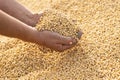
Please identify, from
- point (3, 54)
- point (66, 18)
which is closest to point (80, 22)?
point (66, 18)

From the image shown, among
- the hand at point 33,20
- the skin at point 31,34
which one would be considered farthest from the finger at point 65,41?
the hand at point 33,20

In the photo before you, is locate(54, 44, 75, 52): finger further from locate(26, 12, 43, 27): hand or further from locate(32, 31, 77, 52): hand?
locate(26, 12, 43, 27): hand

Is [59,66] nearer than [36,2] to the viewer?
Yes

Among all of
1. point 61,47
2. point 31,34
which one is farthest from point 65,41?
point 31,34

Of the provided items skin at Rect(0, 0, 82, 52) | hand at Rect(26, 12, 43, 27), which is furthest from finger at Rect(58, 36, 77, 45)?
hand at Rect(26, 12, 43, 27)

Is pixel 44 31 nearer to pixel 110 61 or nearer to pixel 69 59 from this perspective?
pixel 69 59

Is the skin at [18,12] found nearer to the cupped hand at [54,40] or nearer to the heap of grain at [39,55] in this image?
the heap of grain at [39,55]
